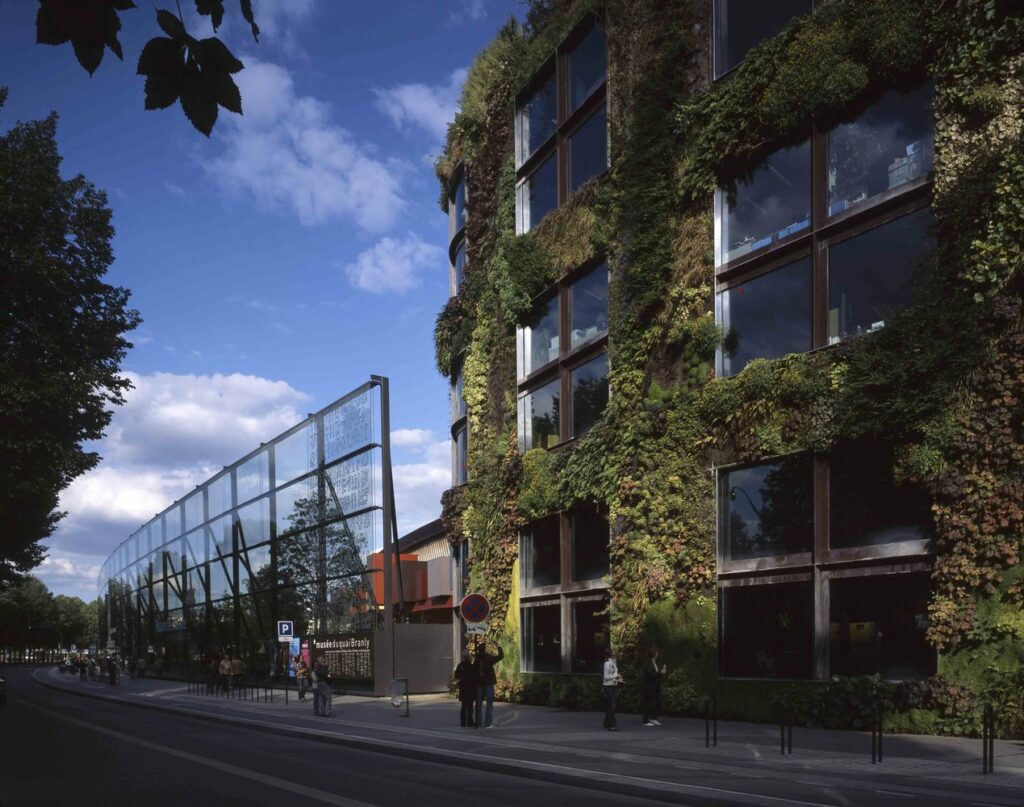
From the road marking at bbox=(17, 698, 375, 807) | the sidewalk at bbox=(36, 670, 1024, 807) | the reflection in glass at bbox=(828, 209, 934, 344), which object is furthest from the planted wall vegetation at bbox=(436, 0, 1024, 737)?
the road marking at bbox=(17, 698, 375, 807)

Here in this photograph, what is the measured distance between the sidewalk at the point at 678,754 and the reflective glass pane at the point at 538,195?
14.3m

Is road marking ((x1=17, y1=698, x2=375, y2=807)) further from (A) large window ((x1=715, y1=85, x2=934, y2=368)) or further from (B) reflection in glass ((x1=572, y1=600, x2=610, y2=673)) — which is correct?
(A) large window ((x1=715, y1=85, x2=934, y2=368))

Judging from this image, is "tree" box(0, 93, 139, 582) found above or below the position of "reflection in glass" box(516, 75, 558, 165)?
below

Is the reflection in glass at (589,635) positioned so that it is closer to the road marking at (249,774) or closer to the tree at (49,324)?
the road marking at (249,774)

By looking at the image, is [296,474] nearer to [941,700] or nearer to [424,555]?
[424,555]

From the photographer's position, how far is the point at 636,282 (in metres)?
25.7

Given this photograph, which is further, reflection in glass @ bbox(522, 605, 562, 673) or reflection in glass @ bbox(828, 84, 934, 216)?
reflection in glass @ bbox(522, 605, 562, 673)

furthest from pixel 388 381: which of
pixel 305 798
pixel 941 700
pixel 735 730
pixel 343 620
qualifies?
pixel 305 798

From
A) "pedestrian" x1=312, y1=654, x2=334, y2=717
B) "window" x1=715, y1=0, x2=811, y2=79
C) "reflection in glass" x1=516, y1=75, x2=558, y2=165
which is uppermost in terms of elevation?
"reflection in glass" x1=516, y1=75, x2=558, y2=165

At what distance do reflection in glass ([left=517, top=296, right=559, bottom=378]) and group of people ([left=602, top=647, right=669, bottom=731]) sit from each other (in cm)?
1082

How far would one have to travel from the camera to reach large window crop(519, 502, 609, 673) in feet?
91.0

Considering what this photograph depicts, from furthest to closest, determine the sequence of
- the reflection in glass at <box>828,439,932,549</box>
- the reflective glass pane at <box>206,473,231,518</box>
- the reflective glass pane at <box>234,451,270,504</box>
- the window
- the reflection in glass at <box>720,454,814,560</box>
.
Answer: the reflective glass pane at <box>206,473,231,518</box> < the reflective glass pane at <box>234,451,270,504</box> < the window < the reflection in glass at <box>720,454,814,560</box> < the reflection in glass at <box>828,439,932,549</box>

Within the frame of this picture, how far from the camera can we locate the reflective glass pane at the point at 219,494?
2339 inches

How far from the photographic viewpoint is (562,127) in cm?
3145
